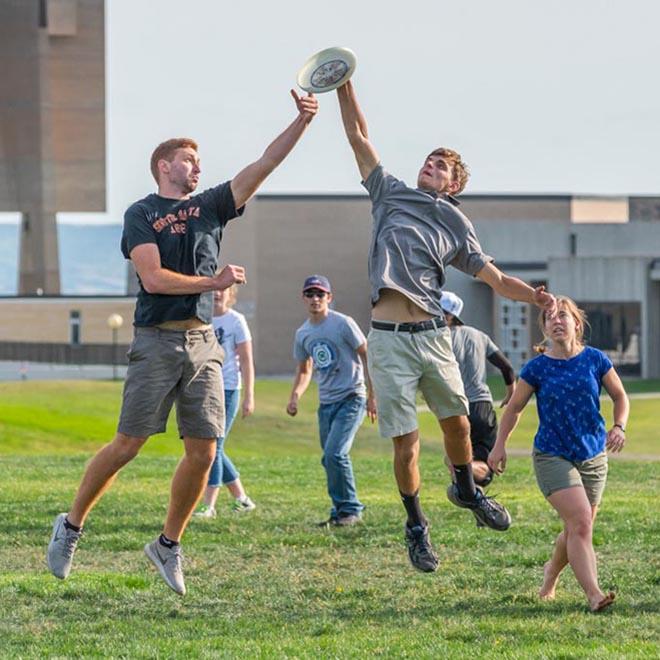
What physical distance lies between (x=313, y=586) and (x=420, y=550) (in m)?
0.70

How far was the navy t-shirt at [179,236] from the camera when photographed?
957cm

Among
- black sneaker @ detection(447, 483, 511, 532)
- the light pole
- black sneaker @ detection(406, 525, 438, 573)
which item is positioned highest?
black sneaker @ detection(447, 483, 511, 532)

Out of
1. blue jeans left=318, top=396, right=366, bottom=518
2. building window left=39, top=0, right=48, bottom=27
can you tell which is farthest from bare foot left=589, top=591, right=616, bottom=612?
building window left=39, top=0, right=48, bottom=27

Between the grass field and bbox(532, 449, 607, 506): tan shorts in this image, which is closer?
the grass field

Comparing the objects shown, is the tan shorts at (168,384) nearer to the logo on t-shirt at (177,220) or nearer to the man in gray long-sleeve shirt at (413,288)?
the logo on t-shirt at (177,220)

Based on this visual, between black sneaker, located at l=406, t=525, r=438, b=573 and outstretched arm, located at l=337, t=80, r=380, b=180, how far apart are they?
2.12 metres

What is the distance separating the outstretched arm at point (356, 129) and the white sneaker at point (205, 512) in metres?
4.94

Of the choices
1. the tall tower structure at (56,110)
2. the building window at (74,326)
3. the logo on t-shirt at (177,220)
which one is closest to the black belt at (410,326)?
the logo on t-shirt at (177,220)

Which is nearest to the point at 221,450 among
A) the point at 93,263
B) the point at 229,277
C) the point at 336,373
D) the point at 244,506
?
the point at 244,506

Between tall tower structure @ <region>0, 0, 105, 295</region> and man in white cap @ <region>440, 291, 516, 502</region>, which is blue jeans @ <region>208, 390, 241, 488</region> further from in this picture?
tall tower structure @ <region>0, 0, 105, 295</region>

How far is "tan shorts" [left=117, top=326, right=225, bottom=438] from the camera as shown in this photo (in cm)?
970

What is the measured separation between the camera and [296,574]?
1113 centimetres

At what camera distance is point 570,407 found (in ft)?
31.9

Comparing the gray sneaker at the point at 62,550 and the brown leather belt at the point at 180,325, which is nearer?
the brown leather belt at the point at 180,325
